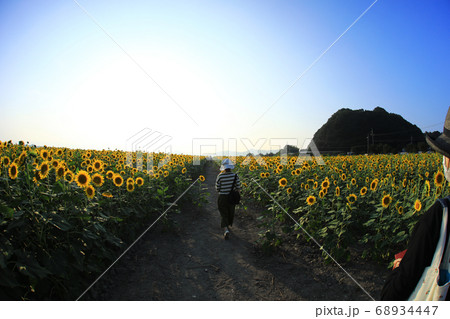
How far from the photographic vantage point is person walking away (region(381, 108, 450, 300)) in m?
1.32

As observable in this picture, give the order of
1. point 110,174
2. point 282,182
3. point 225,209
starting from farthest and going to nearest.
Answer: point 282,182 → point 225,209 → point 110,174

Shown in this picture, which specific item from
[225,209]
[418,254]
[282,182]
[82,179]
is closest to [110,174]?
[82,179]

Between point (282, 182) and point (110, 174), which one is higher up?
point (110, 174)

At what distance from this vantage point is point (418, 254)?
4.45ft

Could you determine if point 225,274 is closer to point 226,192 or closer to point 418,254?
point 226,192

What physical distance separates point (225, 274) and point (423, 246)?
3874mm

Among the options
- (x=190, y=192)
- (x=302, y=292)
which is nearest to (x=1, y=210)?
(x=302, y=292)

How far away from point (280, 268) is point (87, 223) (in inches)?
135

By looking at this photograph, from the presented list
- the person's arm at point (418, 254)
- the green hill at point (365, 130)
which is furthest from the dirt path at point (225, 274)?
the green hill at point (365, 130)

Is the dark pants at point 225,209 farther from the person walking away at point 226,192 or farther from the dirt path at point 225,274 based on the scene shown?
the dirt path at point 225,274

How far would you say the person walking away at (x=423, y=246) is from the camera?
1.32 m

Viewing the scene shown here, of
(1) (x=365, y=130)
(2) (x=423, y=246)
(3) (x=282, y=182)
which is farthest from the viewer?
(1) (x=365, y=130)

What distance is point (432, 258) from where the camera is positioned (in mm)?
1321

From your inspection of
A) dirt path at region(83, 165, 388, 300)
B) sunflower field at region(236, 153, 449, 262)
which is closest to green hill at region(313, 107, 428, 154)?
sunflower field at region(236, 153, 449, 262)
